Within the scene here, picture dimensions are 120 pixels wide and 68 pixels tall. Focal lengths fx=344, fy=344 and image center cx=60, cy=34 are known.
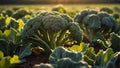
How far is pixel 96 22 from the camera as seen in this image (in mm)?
9711

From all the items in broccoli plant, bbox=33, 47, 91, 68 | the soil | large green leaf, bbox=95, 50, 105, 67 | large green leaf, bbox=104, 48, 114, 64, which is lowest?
the soil

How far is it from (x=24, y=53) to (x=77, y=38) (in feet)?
4.41

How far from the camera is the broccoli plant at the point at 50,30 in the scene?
7.31 meters

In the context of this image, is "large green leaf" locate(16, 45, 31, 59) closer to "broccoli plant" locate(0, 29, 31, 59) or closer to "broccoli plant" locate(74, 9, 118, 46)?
"broccoli plant" locate(0, 29, 31, 59)

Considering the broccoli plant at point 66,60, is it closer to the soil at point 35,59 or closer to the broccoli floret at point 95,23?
the soil at point 35,59

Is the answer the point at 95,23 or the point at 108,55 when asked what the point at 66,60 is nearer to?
the point at 108,55

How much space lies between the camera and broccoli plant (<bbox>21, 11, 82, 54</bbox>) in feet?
24.0

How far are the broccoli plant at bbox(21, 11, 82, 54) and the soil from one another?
0.69 ft

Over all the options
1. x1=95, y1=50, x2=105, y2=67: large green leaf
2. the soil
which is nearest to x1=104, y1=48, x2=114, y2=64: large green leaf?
x1=95, y1=50, x2=105, y2=67: large green leaf

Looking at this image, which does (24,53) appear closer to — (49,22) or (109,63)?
(49,22)

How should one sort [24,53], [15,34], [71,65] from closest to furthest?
[71,65], [24,53], [15,34]

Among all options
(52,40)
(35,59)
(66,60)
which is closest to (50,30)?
(52,40)

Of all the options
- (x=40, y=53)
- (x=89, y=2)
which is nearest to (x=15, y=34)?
(x=40, y=53)

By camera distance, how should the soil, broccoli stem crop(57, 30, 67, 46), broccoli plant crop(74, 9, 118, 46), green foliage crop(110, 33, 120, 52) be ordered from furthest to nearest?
1. broccoli plant crop(74, 9, 118, 46)
2. broccoli stem crop(57, 30, 67, 46)
3. green foliage crop(110, 33, 120, 52)
4. the soil
